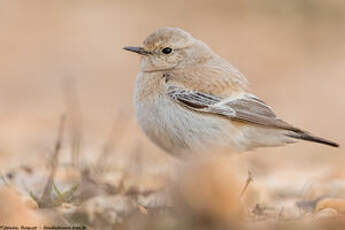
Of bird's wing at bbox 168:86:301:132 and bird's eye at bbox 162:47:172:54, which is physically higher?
bird's eye at bbox 162:47:172:54

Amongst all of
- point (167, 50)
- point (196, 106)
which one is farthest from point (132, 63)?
point (196, 106)

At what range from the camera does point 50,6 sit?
1908 centimetres

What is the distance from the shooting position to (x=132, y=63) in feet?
54.6

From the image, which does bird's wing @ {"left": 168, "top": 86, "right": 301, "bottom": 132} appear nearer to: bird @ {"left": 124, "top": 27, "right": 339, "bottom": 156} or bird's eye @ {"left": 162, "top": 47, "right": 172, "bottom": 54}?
bird @ {"left": 124, "top": 27, "right": 339, "bottom": 156}

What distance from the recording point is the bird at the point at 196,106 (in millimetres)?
7113

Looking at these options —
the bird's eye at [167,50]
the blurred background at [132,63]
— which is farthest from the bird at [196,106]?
the blurred background at [132,63]

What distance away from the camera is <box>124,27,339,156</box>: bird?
7.11 m

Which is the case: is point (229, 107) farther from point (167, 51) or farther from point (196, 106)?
point (167, 51)

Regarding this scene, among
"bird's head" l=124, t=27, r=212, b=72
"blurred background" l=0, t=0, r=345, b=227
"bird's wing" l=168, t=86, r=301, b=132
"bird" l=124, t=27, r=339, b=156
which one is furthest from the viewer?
"blurred background" l=0, t=0, r=345, b=227

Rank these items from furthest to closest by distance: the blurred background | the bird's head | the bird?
the blurred background → the bird's head → the bird

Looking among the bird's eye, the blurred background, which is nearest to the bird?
the bird's eye

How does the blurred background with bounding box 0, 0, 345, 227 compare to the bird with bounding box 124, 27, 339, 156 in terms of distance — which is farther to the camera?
the blurred background with bounding box 0, 0, 345, 227

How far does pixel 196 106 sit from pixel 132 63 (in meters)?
9.49

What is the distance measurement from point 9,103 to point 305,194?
25.0ft
